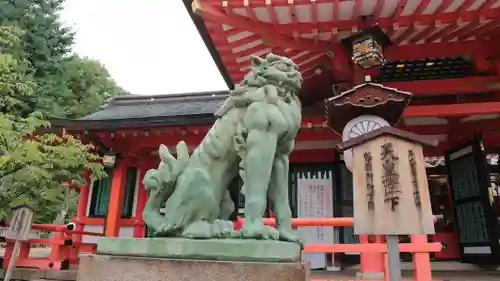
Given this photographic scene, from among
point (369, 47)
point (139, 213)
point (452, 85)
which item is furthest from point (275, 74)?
point (139, 213)

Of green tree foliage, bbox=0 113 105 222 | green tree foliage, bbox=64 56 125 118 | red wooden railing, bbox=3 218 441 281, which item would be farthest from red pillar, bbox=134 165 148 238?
green tree foliage, bbox=64 56 125 118

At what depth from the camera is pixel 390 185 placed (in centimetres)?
319

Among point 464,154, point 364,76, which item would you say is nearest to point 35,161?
point 364,76

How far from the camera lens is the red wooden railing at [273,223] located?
391 cm

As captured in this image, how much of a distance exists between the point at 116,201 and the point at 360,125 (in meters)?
5.68

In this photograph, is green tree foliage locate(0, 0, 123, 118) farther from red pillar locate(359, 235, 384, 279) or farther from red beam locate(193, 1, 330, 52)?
red pillar locate(359, 235, 384, 279)

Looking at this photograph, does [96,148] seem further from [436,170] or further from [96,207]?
[436,170]

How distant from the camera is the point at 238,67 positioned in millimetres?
6516

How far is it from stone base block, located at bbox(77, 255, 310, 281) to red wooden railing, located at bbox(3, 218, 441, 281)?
209cm

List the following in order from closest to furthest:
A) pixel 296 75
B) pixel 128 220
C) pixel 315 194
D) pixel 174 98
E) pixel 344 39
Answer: pixel 296 75 < pixel 344 39 < pixel 315 194 < pixel 128 220 < pixel 174 98

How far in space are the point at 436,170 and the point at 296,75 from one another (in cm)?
879

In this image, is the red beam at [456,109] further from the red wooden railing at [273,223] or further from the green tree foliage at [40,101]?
the green tree foliage at [40,101]

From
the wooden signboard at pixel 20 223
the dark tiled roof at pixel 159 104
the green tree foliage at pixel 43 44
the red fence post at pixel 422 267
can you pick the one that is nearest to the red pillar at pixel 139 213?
the dark tiled roof at pixel 159 104

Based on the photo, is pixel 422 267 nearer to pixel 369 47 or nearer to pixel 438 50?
pixel 369 47
